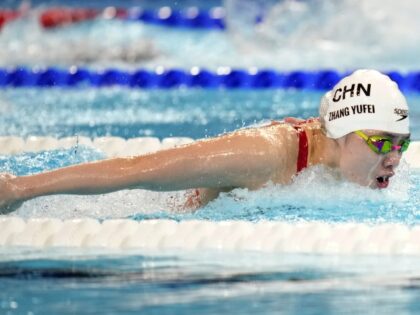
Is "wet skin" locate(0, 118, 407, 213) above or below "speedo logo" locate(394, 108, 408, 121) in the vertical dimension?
below

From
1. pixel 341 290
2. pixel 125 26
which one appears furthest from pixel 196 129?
pixel 125 26

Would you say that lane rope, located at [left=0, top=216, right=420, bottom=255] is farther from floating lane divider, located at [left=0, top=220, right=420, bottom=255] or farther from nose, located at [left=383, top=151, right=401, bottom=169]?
nose, located at [left=383, top=151, right=401, bottom=169]

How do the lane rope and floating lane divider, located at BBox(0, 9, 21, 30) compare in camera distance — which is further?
floating lane divider, located at BBox(0, 9, 21, 30)

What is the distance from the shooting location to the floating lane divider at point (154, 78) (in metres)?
7.45

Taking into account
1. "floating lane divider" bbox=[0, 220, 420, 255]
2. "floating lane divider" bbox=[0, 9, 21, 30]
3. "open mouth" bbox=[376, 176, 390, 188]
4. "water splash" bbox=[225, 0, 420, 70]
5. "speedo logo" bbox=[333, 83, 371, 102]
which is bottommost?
"floating lane divider" bbox=[0, 220, 420, 255]

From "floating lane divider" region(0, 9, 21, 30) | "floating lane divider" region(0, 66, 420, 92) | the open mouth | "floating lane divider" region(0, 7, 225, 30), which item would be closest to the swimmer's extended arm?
the open mouth

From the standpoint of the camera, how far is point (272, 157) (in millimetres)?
3451

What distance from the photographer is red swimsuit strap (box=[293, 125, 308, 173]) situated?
3572mm

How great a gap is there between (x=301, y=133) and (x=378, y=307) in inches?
38.8

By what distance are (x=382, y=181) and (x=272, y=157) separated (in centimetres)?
43

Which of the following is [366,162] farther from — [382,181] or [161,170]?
[161,170]

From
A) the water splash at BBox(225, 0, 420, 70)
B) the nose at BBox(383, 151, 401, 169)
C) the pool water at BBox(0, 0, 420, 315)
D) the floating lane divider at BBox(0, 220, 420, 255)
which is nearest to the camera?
the pool water at BBox(0, 0, 420, 315)

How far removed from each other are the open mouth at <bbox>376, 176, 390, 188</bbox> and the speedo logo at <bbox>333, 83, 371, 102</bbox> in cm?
30

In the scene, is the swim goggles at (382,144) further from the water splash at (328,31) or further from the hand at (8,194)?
the water splash at (328,31)
